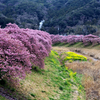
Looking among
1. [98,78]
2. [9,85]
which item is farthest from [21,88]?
[98,78]

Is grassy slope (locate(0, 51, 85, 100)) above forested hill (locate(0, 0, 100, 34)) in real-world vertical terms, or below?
below

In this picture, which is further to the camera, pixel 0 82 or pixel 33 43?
pixel 33 43

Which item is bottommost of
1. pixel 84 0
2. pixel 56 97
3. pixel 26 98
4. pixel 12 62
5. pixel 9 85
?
pixel 56 97

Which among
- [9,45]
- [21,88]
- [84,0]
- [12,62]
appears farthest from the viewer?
[84,0]

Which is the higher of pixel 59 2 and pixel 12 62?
pixel 59 2

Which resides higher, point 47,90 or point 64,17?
point 64,17

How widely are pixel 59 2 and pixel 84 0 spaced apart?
39.9 meters

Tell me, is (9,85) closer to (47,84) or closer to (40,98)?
(40,98)

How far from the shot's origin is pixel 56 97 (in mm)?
8164

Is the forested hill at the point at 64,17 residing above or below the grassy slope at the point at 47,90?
above

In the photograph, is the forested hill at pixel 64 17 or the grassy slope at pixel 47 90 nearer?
the grassy slope at pixel 47 90

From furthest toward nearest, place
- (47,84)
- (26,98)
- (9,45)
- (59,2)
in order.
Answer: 1. (59,2)
2. (47,84)
3. (26,98)
4. (9,45)

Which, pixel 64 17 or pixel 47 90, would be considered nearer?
pixel 47 90

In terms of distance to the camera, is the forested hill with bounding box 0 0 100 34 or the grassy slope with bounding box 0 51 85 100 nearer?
the grassy slope with bounding box 0 51 85 100
